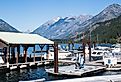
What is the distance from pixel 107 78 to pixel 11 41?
37184 mm

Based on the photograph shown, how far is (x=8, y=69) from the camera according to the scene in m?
42.5

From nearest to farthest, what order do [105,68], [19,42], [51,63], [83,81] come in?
[83,81]
[105,68]
[19,42]
[51,63]

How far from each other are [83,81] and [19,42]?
38431 mm

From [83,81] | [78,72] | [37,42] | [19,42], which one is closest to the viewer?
[83,81]

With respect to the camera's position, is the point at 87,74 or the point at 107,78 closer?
the point at 107,78

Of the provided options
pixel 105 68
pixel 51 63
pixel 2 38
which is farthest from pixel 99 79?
pixel 51 63

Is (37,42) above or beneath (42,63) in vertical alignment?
above

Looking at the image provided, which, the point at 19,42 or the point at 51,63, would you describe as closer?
the point at 19,42

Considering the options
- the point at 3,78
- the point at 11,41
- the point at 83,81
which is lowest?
the point at 3,78

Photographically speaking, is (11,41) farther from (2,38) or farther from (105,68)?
(105,68)

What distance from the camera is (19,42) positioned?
1790 inches

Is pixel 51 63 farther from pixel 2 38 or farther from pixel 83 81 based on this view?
pixel 83 81

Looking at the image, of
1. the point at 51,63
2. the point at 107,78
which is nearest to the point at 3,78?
the point at 51,63

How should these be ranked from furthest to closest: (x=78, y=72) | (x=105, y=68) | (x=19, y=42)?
1. (x=19, y=42)
2. (x=105, y=68)
3. (x=78, y=72)
